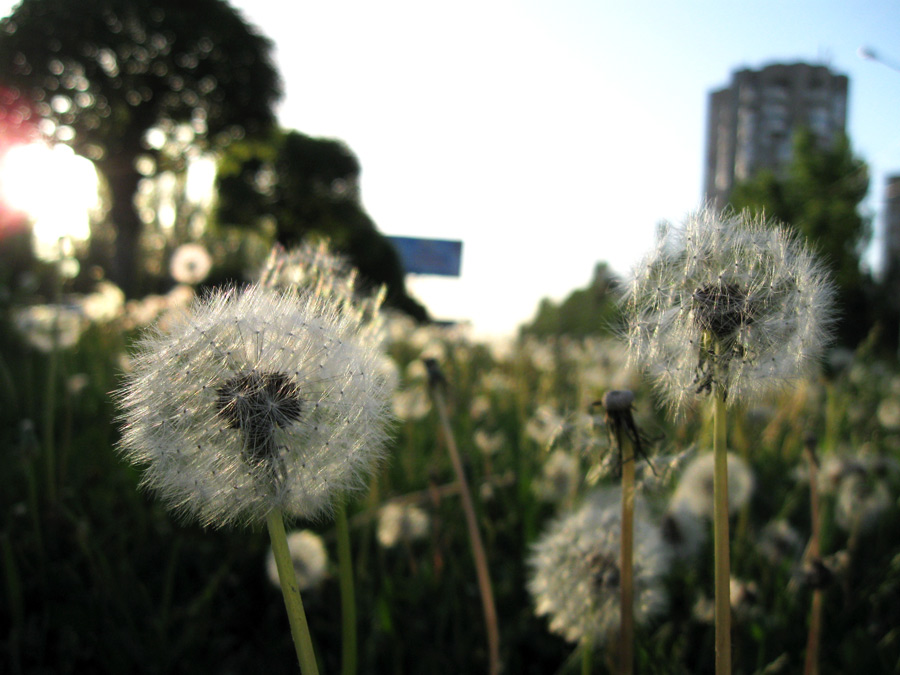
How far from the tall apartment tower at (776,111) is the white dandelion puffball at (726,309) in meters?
24.4

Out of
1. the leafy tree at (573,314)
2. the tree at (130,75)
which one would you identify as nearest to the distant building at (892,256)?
the leafy tree at (573,314)

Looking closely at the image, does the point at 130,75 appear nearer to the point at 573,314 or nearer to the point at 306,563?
the point at 573,314

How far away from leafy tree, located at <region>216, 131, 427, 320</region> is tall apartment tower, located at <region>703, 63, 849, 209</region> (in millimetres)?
13660

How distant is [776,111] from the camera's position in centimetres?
3453

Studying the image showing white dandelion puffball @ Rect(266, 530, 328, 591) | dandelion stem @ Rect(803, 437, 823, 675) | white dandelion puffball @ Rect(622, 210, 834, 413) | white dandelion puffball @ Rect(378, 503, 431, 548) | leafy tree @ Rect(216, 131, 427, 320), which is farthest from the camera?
leafy tree @ Rect(216, 131, 427, 320)

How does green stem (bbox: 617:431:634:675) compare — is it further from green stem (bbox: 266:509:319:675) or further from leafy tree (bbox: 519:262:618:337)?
leafy tree (bbox: 519:262:618:337)

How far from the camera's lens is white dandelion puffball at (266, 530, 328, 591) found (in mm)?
1825

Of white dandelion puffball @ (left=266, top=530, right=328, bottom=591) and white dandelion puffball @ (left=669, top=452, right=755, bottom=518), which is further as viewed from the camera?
white dandelion puffball @ (left=669, top=452, right=755, bottom=518)

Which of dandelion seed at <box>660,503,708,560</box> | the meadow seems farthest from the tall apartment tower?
dandelion seed at <box>660,503,708,560</box>

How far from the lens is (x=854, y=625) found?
182 cm

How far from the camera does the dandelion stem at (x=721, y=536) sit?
734 mm

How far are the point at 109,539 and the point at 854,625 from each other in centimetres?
243

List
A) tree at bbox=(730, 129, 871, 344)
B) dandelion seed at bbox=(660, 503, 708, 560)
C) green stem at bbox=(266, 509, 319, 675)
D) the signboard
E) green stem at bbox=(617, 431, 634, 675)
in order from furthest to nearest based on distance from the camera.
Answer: tree at bbox=(730, 129, 871, 344) → the signboard → dandelion seed at bbox=(660, 503, 708, 560) → green stem at bbox=(617, 431, 634, 675) → green stem at bbox=(266, 509, 319, 675)

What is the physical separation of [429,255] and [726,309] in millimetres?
1798
